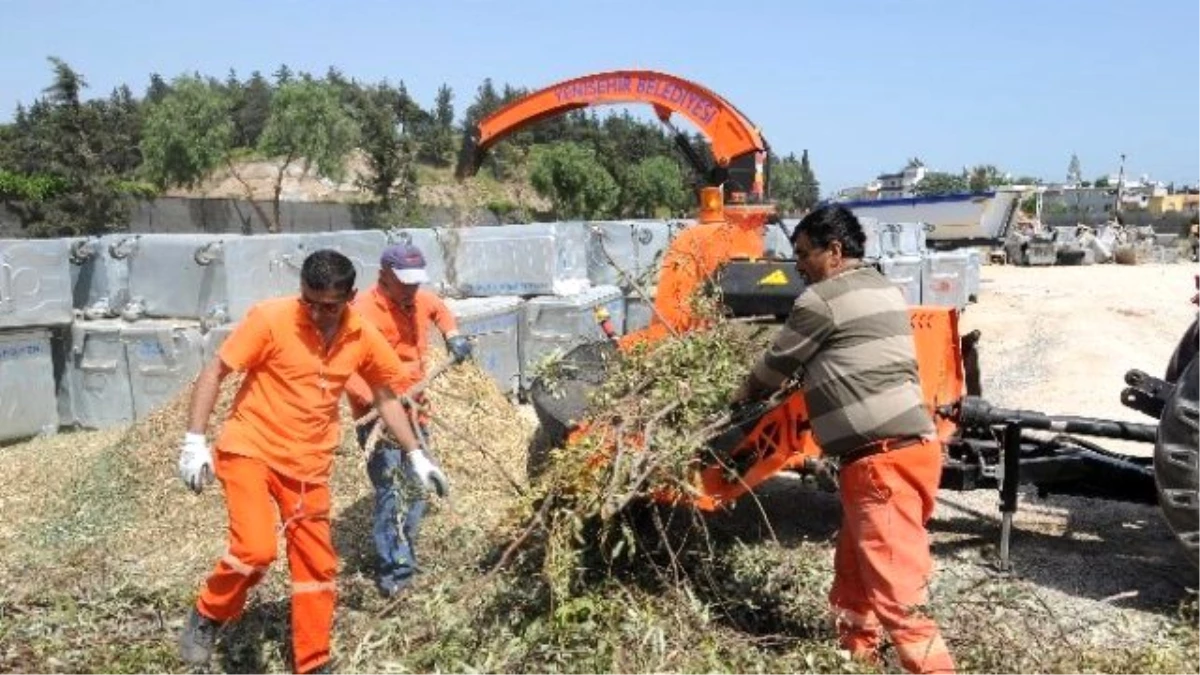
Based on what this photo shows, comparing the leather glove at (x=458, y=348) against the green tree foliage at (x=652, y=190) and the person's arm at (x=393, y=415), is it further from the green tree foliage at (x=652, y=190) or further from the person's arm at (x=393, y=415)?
the green tree foliage at (x=652, y=190)

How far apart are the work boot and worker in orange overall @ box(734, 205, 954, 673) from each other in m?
2.27

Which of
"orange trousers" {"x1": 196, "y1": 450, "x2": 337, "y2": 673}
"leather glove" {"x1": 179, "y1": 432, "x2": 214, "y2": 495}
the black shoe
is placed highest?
"leather glove" {"x1": 179, "y1": 432, "x2": 214, "y2": 495}

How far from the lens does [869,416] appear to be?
12.6ft

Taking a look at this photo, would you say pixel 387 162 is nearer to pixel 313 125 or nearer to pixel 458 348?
pixel 313 125

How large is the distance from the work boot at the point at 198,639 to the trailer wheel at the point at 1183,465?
3.94 m

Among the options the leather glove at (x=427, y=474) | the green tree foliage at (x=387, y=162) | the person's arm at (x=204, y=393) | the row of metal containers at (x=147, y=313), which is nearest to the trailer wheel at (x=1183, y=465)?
the leather glove at (x=427, y=474)

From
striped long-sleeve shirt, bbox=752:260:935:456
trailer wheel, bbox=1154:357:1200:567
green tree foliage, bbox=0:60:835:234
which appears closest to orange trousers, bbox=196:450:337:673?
striped long-sleeve shirt, bbox=752:260:935:456

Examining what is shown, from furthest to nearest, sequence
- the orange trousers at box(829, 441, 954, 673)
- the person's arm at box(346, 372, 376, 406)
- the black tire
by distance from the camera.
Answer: the black tire < the person's arm at box(346, 372, 376, 406) < the orange trousers at box(829, 441, 954, 673)

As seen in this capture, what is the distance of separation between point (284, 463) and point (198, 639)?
0.72 m

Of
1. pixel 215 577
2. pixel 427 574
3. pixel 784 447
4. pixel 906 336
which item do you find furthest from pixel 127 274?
pixel 906 336

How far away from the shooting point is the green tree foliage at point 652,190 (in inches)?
2037

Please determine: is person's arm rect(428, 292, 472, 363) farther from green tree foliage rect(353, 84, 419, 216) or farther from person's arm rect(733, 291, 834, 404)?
green tree foliage rect(353, 84, 419, 216)

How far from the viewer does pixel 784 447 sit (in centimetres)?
467

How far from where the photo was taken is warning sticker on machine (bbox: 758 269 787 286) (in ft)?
19.8
